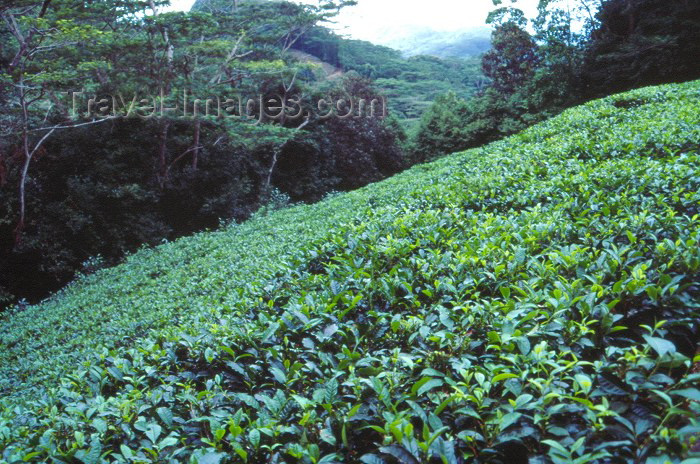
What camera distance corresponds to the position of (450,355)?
1.80 meters

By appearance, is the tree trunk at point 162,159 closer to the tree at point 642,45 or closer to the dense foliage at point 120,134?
the dense foliage at point 120,134

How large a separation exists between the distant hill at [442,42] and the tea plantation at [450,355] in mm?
80303

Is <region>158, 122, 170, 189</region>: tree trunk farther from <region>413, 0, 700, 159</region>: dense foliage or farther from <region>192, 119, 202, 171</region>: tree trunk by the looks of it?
<region>413, 0, 700, 159</region>: dense foliage

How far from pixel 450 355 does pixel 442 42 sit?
98.2 m

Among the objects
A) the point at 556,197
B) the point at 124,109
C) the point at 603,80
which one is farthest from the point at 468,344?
the point at 603,80

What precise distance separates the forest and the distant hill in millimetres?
71518

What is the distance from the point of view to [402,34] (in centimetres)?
9669

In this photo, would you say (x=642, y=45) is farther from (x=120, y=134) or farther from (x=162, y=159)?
(x=120, y=134)

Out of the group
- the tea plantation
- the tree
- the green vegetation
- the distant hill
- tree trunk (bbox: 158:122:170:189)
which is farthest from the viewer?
the distant hill

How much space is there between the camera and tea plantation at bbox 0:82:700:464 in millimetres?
1378

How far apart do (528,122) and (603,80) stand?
3287mm

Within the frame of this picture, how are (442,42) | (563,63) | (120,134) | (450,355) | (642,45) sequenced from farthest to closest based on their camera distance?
(442,42) → (563,63) → (642,45) → (120,134) → (450,355)

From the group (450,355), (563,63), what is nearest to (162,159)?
(450,355)

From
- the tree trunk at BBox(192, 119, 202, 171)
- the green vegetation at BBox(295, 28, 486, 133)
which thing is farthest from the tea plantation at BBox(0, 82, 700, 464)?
the green vegetation at BBox(295, 28, 486, 133)
